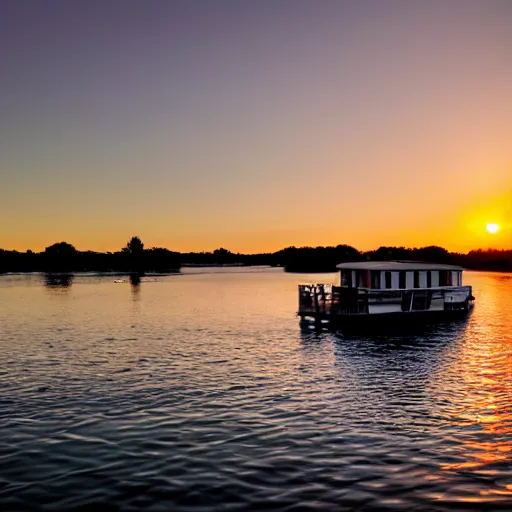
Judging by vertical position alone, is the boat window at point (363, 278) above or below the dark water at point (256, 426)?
above

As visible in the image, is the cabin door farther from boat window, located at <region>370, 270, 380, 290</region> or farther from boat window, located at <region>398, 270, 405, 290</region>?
boat window, located at <region>370, 270, 380, 290</region>

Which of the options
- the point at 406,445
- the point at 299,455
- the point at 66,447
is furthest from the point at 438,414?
the point at 66,447

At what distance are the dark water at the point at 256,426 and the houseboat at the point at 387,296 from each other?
26.5 feet

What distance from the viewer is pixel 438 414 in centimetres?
2100

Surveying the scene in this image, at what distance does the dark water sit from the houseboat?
8.08 meters

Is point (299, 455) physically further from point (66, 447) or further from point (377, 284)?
point (377, 284)

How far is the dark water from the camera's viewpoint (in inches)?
556

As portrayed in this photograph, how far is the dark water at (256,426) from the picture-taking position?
46.3ft

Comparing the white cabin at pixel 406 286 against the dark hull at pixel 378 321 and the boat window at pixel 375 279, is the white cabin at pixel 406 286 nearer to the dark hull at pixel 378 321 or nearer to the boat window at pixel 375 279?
the boat window at pixel 375 279

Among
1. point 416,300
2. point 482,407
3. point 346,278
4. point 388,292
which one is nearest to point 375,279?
point 388,292

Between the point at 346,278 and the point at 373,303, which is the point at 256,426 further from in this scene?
the point at 346,278

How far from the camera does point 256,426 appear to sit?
19.6 m

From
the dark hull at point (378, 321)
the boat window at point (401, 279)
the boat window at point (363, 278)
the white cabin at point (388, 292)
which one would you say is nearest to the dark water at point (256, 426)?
the dark hull at point (378, 321)

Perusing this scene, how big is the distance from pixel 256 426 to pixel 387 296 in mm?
32632
